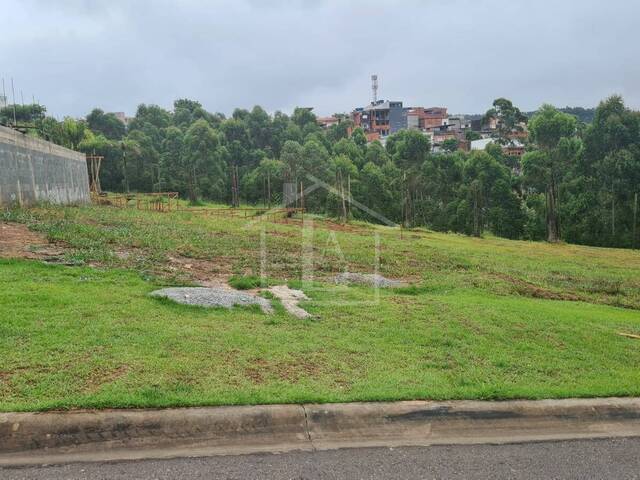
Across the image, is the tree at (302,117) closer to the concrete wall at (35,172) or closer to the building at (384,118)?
the building at (384,118)

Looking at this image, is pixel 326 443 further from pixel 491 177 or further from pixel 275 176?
pixel 275 176

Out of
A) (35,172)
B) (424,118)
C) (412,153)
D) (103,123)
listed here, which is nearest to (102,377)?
(35,172)

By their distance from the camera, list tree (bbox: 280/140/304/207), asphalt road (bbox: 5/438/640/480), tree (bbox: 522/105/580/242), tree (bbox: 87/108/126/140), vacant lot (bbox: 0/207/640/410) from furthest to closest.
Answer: tree (bbox: 87/108/126/140) → tree (bbox: 280/140/304/207) → tree (bbox: 522/105/580/242) → vacant lot (bbox: 0/207/640/410) → asphalt road (bbox: 5/438/640/480)

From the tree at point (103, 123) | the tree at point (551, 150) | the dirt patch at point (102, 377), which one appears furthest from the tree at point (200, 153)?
the dirt patch at point (102, 377)

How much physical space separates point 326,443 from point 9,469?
5.69 ft

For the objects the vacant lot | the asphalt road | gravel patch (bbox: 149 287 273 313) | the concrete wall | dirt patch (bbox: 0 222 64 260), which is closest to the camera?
the asphalt road

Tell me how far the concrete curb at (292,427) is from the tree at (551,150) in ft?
113

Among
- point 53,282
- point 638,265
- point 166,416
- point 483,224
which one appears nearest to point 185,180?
point 483,224

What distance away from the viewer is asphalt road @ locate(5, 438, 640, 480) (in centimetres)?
279

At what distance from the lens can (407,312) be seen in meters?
6.48

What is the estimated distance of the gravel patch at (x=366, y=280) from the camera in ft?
30.5

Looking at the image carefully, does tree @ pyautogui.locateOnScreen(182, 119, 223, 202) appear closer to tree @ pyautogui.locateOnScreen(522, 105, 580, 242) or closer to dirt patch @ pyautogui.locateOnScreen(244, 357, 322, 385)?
tree @ pyautogui.locateOnScreen(522, 105, 580, 242)

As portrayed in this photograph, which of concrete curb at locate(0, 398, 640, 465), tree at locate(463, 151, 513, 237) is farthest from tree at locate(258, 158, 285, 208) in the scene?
concrete curb at locate(0, 398, 640, 465)

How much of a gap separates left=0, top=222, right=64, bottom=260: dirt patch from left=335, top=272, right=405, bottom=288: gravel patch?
4.92 m
